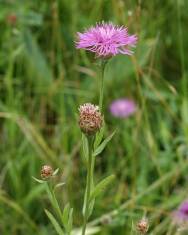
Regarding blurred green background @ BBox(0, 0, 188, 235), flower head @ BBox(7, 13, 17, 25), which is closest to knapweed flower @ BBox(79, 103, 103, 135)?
blurred green background @ BBox(0, 0, 188, 235)

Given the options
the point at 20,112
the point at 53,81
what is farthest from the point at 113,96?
the point at 20,112

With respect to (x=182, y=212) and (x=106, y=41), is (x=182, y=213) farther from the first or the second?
(x=106, y=41)

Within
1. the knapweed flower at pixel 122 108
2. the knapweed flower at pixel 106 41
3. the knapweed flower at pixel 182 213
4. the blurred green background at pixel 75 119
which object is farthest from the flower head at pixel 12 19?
the knapweed flower at pixel 106 41

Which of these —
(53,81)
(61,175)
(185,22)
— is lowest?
(61,175)

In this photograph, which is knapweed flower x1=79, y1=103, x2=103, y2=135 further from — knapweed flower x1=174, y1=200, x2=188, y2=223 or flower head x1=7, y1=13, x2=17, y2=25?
flower head x1=7, y1=13, x2=17, y2=25

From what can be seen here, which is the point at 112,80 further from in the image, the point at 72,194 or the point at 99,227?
the point at 99,227

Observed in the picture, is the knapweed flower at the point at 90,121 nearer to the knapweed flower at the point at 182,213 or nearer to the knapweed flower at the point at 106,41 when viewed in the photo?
the knapweed flower at the point at 106,41
